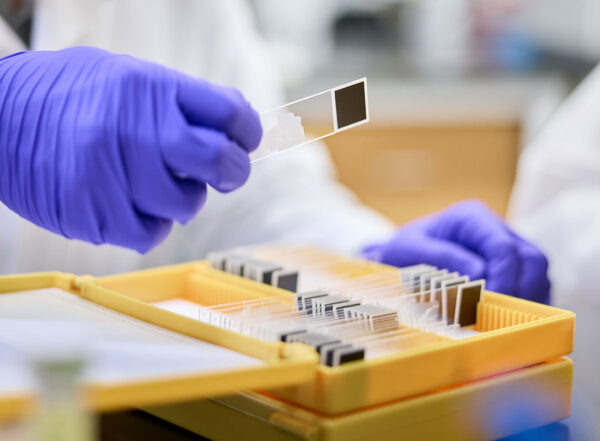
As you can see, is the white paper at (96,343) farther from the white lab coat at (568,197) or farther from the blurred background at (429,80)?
the blurred background at (429,80)

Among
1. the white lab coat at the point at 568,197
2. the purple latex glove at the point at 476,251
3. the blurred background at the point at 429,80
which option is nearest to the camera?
the purple latex glove at the point at 476,251

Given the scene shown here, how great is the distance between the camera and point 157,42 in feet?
3.97

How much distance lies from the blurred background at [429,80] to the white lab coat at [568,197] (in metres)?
1.40

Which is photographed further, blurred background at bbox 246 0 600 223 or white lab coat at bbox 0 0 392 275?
blurred background at bbox 246 0 600 223

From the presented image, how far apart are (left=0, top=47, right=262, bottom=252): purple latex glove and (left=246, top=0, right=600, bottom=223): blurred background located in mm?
2021

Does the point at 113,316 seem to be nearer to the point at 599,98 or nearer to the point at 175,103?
the point at 175,103

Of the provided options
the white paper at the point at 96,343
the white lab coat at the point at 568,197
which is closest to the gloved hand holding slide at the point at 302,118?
the white paper at the point at 96,343

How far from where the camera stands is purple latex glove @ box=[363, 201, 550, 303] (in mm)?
827

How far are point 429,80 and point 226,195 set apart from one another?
1668 millimetres

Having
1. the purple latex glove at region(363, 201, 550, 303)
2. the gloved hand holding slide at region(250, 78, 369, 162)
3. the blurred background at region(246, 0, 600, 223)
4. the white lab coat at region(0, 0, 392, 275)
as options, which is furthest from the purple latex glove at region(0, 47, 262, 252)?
the blurred background at region(246, 0, 600, 223)

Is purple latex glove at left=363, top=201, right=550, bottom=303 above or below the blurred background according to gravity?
below

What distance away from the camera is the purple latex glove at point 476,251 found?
2.71 ft

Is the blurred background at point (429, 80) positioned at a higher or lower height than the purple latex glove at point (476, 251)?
higher

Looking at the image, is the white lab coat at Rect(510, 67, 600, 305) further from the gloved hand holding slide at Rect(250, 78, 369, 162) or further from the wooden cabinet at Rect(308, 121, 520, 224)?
the wooden cabinet at Rect(308, 121, 520, 224)
